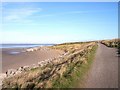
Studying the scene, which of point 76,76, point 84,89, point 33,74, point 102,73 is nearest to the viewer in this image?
point 84,89

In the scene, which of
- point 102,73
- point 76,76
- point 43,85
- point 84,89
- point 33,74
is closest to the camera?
point 84,89

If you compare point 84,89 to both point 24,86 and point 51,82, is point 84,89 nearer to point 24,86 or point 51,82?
point 51,82

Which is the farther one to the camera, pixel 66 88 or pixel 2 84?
pixel 2 84

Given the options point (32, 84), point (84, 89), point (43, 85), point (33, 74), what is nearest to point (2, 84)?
point (33, 74)

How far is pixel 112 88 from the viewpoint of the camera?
1179 centimetres

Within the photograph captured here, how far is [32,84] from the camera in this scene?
14516mm

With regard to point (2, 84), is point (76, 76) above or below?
above

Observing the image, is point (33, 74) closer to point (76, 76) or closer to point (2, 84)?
point (2, 84)

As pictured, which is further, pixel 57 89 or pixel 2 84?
pixel 2 84

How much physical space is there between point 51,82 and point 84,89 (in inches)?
87.3

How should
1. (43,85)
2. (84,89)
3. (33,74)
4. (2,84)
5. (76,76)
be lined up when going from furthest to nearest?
(33,74)
(2,84)
(76,76)
(43,85)
(84,89)

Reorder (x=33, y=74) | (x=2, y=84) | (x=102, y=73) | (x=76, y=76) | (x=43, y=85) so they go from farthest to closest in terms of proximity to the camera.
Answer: (x=33, y=74), (x=2, y=84), (x=102, y=73), (x=76, y=76), (x=43, y=85)

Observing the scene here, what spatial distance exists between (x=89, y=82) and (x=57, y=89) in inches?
81.5

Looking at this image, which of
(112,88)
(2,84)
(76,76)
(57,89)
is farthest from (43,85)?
(2,84)
